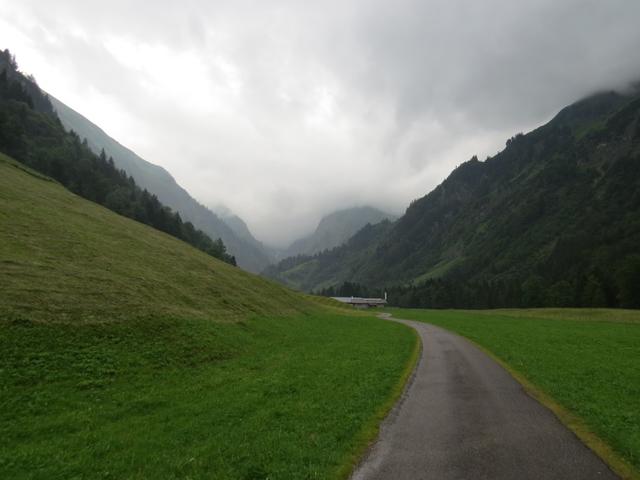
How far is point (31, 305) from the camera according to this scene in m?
22.7

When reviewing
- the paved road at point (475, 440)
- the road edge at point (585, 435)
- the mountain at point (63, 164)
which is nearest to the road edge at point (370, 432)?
the paved road at point (475, 440)

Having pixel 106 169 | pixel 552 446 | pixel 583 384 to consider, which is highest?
pixel 106 169

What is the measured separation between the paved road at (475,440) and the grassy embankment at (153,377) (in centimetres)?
111

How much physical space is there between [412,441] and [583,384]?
13039 mm

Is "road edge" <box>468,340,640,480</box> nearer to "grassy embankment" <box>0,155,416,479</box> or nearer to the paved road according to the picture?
the paved road

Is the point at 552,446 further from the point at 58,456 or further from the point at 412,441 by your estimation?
the point at 58,456

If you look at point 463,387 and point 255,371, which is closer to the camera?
Answer: point 463,387

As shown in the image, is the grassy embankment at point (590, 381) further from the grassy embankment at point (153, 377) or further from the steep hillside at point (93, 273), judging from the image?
the steep hillside at point (93, 273)

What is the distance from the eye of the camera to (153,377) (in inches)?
773

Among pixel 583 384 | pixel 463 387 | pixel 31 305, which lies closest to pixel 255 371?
pixel 463 387

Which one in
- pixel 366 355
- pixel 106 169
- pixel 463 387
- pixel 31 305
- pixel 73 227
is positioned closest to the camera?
pixel 463 387

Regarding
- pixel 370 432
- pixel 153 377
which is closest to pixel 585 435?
pixel 370 432

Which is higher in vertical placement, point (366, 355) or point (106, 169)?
point (106, 169)

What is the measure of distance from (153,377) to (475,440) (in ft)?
51.1
